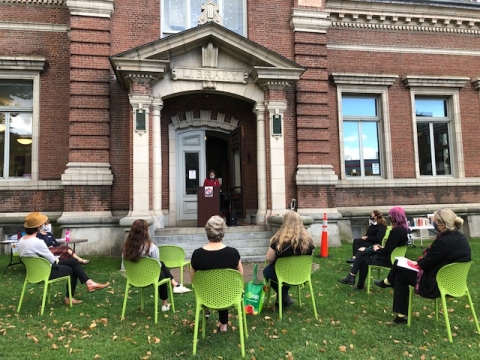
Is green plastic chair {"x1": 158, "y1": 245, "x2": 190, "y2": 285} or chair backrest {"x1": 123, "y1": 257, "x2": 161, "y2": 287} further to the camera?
green plastic chair {"x1": 158, "y1": 245, "x2": 190, "y2": 285}

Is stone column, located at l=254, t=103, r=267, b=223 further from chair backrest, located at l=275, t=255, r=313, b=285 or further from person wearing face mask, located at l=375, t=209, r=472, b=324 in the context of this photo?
person wearing face mask, located at l=375, t=209, r=472, b=324

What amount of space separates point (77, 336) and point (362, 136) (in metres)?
11.4

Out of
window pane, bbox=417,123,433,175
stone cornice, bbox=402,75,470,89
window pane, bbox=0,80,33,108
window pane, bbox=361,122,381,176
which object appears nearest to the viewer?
window pane, bbox=0,80,33,108

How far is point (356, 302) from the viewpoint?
564cm

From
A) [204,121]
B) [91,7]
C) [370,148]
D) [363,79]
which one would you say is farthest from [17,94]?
[370,148]

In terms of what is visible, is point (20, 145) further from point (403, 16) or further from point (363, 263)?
point (403, 16)

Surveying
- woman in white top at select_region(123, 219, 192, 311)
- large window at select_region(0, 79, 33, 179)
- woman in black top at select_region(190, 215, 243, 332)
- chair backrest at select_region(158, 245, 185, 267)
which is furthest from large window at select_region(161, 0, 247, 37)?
woman in black top at select_region(190, 215, 243, 332)

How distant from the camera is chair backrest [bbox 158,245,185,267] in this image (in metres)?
6.07

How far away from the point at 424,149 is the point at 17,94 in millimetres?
14125

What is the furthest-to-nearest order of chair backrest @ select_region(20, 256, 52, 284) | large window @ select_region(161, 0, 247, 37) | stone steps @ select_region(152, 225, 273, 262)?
1. large window @ select_region(161, 0, 247, 37)
2. stone steps @ select_region(152, 225, 273, 262)
3. chair backrest @ select_region(20, 256, 52, 284)

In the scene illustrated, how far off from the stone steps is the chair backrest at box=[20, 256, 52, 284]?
13.0ft

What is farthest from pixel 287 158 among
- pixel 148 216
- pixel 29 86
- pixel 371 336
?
pixel 29 86

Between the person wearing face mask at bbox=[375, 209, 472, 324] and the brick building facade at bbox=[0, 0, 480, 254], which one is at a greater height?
the brick building facade at bbox=[0, 0, 480, 254]

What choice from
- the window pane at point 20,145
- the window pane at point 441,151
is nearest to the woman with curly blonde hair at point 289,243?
the window pane at point 20,145
